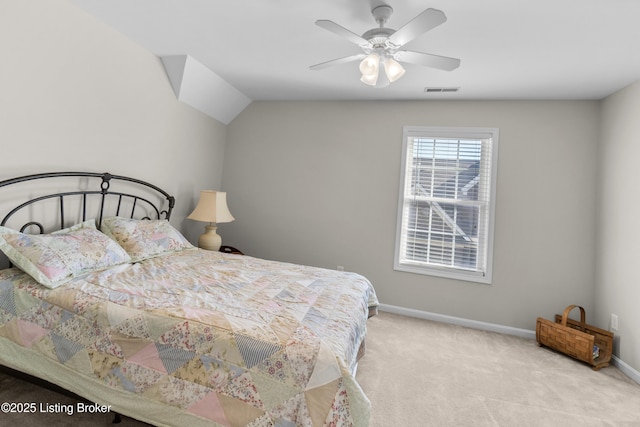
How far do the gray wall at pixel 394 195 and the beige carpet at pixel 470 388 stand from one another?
608 millimetres

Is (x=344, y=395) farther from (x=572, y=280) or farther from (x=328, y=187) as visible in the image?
(x=572, y=280)

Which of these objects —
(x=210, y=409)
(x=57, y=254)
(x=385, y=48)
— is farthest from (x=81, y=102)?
(x=210, y=409)

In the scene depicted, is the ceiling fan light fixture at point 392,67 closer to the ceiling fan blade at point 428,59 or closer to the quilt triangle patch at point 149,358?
the ceiling fan blade at point 428,59

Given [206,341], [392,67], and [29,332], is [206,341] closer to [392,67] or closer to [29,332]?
[29,332]

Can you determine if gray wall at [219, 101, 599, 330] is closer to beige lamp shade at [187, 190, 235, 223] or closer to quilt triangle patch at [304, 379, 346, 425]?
beige lamp shade at [187, 190, 235, 223]

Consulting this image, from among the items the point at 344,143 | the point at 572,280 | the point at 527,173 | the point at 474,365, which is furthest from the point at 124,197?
the point at 572,280

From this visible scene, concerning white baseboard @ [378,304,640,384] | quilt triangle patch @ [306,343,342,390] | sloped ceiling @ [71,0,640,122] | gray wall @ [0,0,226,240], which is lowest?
white baseboard @ [378,304,640,384]

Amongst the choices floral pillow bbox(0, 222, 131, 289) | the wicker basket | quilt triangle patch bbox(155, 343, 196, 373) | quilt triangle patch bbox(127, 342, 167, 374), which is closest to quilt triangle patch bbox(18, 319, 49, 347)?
floral pillow bbox(0, 222, 131, 289)

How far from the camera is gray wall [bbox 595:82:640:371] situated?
8.42 ft

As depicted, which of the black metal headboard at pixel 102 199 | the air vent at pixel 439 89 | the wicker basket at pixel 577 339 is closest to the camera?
Answer: the black metal headboard at pixel 102 199

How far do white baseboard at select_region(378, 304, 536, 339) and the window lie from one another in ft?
1.47

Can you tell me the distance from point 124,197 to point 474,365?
3317 mm

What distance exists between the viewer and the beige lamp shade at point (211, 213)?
3.27 m

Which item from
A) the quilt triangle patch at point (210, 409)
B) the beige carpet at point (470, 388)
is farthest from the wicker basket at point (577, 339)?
the quilt triangle patch at point (210, 409)
